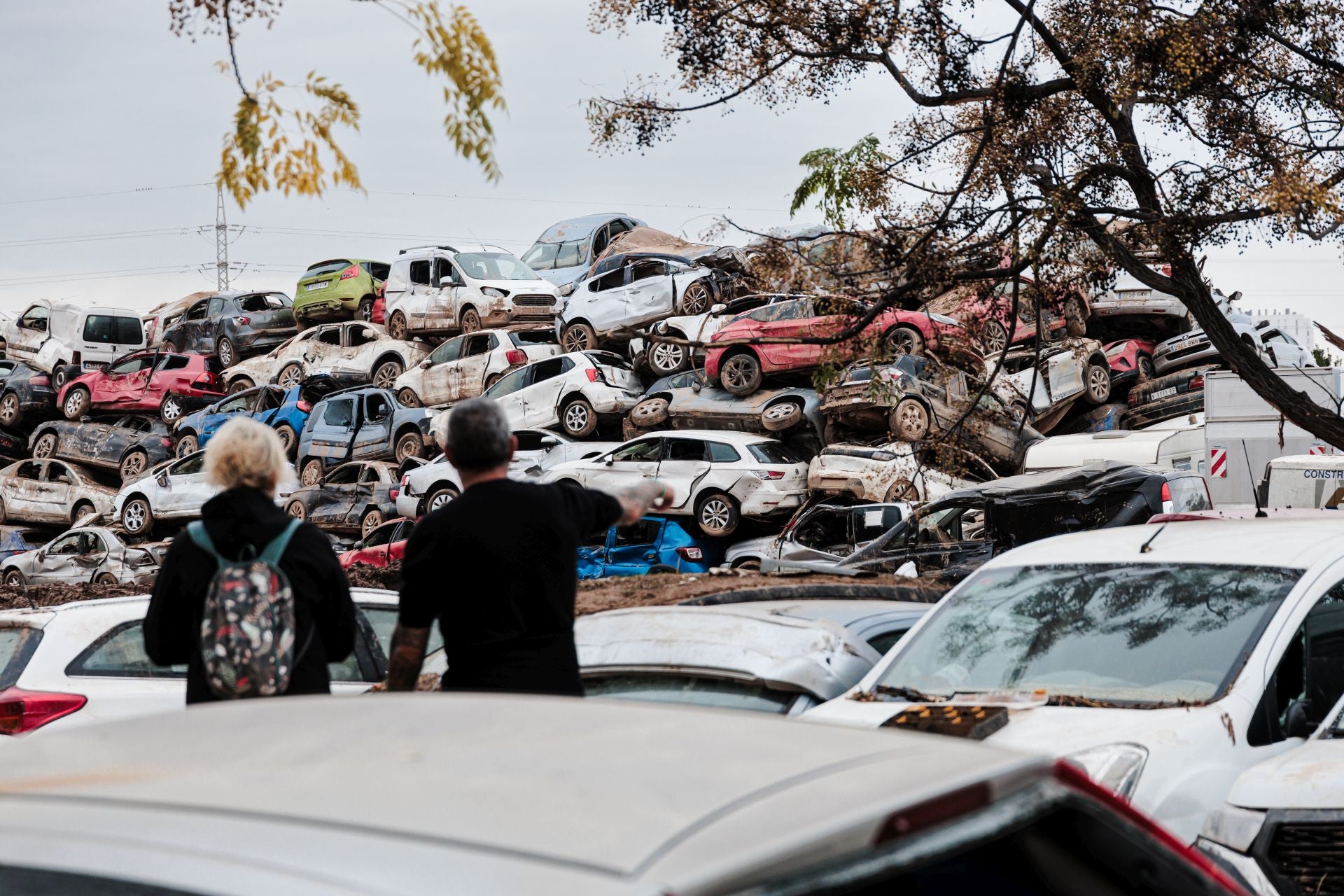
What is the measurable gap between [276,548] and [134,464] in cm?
3038

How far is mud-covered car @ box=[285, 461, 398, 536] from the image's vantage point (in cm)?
2622

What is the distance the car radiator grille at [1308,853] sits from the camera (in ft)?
13.8

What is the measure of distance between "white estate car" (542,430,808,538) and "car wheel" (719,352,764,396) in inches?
65.3

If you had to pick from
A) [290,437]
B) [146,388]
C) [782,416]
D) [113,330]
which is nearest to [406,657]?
[782,416]

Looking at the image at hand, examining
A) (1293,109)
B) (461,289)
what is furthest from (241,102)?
(461,289)

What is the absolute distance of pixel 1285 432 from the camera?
19016 mm

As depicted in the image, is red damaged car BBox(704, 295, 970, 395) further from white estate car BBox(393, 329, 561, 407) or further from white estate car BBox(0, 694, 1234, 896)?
white estate car BBox(0, 694, 1234, 896)

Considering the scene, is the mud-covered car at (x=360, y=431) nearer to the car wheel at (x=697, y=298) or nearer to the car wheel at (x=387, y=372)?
the car wheel at (x=387, y=372)

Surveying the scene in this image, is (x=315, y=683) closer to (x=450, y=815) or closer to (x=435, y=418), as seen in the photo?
(x=450, y=815)

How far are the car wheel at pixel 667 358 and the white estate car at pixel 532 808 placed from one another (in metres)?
24.8

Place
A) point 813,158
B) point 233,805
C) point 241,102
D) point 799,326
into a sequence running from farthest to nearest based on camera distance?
point 799,326
point 813,158
point 241,102
point 233,805

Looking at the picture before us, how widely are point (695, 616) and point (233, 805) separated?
3.72 metres

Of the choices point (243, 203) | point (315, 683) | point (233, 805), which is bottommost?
point (315, 683)

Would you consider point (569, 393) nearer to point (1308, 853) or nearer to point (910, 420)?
point (910, 420)
